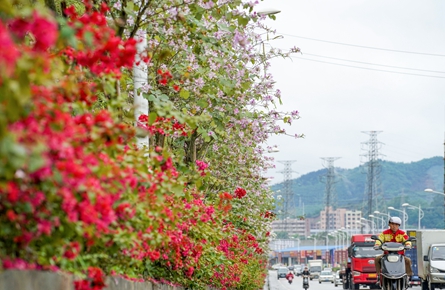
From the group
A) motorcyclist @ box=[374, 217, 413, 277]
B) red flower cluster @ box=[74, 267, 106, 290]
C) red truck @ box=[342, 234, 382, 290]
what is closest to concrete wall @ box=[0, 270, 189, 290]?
red flower cluster @ box=[74, 267, 106, 290]

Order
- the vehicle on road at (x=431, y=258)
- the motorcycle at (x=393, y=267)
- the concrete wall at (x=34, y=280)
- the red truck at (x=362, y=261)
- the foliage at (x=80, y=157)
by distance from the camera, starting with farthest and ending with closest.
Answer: the red truck at (x=362, y=261) → the vehicle on road at (x=431, y=258) → the motorcycle at (x=393, y=267) → the concrete wall at (x=34, y=280) → the foliage at (x=80, y=157)

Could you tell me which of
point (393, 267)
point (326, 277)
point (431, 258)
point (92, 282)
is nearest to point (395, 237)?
point (393, 267)

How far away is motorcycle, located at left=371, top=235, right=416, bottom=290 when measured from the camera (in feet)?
45.6

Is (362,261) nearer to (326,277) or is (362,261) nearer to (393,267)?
(393,267)

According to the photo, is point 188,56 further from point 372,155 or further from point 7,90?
point 372,155

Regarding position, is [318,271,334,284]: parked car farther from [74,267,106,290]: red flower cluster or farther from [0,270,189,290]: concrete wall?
[0,270,189,290]: concrete wall

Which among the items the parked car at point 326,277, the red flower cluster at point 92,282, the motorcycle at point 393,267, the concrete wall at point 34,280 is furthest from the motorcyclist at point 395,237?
the parked car at point 326,277

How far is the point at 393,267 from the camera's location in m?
14.0

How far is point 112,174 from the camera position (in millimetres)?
4246

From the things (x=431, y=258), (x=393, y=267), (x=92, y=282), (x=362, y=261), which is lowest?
(x=362, y=261)

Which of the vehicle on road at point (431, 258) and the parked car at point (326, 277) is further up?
the vehicle on road at point (431, 258)

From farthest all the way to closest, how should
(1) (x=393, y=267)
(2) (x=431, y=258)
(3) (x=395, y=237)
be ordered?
(2) (x=431, y=258) → (3) (x=395, y=237) → (1) (x=393, y=267)

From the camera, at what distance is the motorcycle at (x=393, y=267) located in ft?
45.6

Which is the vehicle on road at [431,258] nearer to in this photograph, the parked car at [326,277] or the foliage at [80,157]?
the foliage at [80,157]
